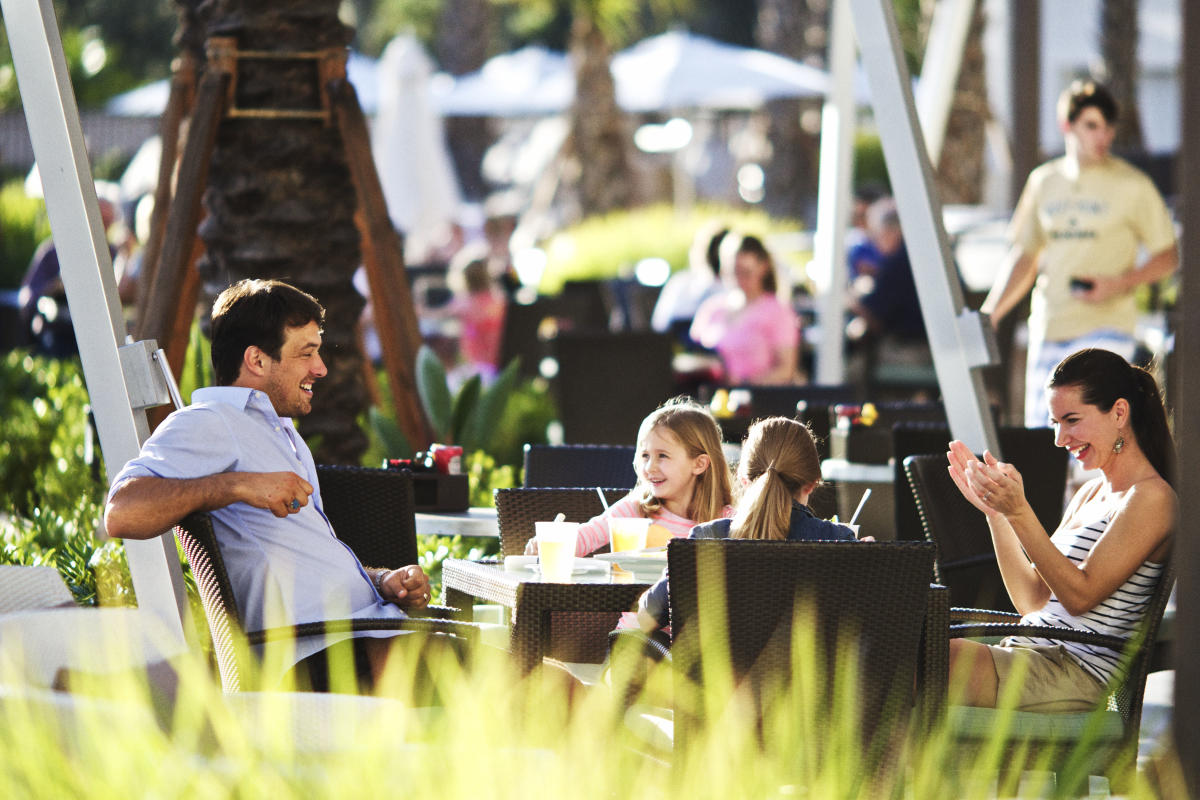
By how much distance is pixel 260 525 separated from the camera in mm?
3674

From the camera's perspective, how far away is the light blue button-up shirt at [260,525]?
138 inches

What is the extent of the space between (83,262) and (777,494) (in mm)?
1824

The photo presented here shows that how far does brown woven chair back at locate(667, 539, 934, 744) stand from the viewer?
10.1ft

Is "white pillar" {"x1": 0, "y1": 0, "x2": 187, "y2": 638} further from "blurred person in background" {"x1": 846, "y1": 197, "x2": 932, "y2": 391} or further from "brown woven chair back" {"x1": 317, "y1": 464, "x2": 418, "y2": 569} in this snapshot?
"blurred person in background" {"x1": 846, "y1": 197, "x2": 932, "y2": 391}

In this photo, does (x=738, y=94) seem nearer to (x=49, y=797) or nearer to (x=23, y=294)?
(x=23, y=294)

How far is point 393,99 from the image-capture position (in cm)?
1614

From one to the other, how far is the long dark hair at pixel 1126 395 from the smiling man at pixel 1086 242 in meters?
2.75

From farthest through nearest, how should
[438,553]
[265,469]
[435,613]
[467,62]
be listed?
1. [467,62]
2. [438,553]
3. [435,613]
4. [265,469]

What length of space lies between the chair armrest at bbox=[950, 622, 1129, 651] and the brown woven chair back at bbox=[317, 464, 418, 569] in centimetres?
136

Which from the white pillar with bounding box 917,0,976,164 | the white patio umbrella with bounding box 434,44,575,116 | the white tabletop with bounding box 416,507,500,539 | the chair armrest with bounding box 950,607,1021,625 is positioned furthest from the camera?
the white patio umbrella with bounding box 434,44,575,116

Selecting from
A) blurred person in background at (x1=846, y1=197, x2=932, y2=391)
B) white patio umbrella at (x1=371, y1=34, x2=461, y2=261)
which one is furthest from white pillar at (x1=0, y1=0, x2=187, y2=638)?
white patio umbrella at (x1=371, y1=34, x2=461, y2=261)

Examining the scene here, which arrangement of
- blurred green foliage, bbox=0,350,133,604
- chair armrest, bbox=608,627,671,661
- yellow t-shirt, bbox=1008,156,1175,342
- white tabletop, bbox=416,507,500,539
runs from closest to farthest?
1. chair armrest, bbox=608,627,671,661
2. white tabletop, bbox=416,507,500,539
3. blurred green foliage, bbox=0,350,133,604
4. yellow t-shirt, bbox=1008,156,1175,342

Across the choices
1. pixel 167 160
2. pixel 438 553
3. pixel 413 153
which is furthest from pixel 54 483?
pixel 413 153

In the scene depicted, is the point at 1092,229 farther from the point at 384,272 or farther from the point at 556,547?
the point at 556,547
